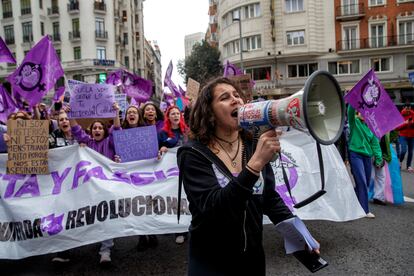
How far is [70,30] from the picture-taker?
166 ft

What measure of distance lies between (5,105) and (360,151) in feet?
17.5

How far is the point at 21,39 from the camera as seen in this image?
168 ft

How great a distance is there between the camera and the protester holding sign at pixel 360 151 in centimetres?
595

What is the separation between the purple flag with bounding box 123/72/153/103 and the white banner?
20.0 ft

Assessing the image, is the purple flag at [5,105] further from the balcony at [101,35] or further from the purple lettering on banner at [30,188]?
the balcony at [101,35]

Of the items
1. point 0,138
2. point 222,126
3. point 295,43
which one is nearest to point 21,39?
point 295,43

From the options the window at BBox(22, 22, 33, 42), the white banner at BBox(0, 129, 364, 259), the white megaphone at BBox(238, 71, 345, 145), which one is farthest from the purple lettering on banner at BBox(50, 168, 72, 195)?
the window at BBox(22, 22, 33, 42)

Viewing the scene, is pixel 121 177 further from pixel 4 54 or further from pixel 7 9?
pixel 7 9

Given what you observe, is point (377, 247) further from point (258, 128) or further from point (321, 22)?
point (321, 22)

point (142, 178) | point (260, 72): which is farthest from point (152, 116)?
point (260, 72)

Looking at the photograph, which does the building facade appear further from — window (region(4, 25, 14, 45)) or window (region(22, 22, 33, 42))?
window (region(4, 25, 14, 45))

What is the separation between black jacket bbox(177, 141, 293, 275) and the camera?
1.88 m

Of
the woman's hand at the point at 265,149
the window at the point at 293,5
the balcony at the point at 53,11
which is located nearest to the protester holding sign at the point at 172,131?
the woman's hand at the point at 265,149

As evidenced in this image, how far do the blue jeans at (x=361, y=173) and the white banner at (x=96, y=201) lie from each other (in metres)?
0.97
